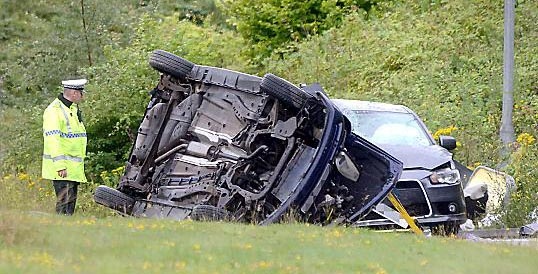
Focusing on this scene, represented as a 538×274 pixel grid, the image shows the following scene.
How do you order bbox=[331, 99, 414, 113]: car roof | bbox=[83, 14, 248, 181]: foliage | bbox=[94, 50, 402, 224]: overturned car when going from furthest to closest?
bbox=[83, 14, 248, 181]: foliage → bbox=[331, 99, 414, 113]: car roof → bbox=[94, 50, 402, 224]: overturned car

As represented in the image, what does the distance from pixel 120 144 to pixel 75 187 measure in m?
9.24

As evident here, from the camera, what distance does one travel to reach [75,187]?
41.0 ft

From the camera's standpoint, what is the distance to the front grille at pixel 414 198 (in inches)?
526

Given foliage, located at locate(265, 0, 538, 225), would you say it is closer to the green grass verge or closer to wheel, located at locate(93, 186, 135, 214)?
wheel, located at locate(93, 186, 135, 214)

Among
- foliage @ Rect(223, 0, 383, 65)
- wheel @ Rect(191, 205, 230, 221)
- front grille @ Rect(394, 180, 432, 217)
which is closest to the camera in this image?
wheel @ Rect(191, 205, 230, 221)

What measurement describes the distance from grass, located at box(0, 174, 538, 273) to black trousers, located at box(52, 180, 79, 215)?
5.96 ft

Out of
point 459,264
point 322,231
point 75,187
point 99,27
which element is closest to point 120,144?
point 99,27

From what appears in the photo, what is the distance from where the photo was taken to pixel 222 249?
845 cm

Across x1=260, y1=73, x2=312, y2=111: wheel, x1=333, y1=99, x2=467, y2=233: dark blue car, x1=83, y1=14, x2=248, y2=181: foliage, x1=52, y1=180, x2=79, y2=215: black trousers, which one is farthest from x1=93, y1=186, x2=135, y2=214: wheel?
x1=83, y1=14, x2=248, y2=181: foliage

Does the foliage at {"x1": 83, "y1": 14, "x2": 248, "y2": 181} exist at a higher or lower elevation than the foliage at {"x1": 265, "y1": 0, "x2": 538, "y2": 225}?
lower

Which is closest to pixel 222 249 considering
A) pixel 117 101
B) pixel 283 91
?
pixel 283 91

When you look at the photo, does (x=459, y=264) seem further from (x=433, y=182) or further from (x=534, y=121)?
(x=534, y=121)

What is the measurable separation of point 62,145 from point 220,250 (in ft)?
14.5

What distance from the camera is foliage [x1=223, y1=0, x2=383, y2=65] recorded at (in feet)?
98.6
